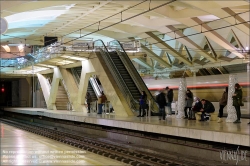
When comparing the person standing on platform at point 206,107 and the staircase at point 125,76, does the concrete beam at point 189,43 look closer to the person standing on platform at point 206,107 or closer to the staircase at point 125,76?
the staircase at point 125,76

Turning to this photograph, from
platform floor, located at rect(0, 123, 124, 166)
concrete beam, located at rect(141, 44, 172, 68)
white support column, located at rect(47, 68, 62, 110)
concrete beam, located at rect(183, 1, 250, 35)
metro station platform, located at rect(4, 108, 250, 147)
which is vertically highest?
concrete beam, located at rect(183, 1, 250, 35)

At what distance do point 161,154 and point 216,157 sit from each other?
214 cm

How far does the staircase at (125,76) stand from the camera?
2164 cm

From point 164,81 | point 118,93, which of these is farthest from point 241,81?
point 164,81

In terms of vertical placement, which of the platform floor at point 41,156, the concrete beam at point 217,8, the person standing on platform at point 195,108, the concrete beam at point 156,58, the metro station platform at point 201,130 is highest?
the concrete beam at point 217,8

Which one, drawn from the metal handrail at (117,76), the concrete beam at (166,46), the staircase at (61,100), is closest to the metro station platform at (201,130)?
the metal handrail at (117,76)

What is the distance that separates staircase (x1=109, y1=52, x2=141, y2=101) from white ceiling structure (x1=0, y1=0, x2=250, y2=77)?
205 centimetres

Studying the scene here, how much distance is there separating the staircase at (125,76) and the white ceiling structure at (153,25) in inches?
80.6

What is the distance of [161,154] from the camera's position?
13.0 m

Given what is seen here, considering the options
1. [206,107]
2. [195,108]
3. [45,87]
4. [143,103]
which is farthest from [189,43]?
[206,107]

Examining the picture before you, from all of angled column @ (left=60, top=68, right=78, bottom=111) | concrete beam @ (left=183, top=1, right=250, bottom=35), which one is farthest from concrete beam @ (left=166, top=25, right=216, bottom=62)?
angled column @ (left=60, top=68, right=78, bottom=111)

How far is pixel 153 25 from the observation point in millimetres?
30703

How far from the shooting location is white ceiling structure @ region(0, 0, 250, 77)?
24.2 m

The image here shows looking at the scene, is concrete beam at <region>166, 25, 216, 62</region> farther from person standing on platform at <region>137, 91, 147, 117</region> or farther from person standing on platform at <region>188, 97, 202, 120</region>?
person standing on platform at <region>188, 97, 202, 120</region>
